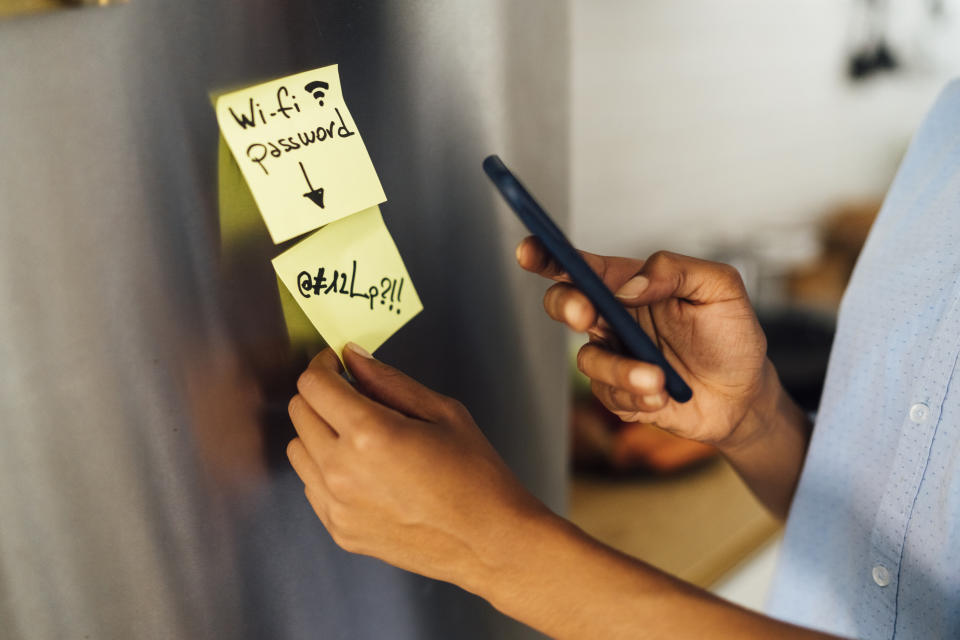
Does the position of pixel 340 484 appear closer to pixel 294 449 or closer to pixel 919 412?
pixel 294 449

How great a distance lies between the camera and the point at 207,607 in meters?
0.46

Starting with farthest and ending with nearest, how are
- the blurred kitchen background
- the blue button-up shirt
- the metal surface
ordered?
the blurred kitchen background, the blue button-up shirt, the metal surface

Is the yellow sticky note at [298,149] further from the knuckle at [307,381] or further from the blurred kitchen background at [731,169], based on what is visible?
the blurred kitchen background at [731,169]

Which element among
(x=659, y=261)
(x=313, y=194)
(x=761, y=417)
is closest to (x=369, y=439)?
(x=313, y=194)

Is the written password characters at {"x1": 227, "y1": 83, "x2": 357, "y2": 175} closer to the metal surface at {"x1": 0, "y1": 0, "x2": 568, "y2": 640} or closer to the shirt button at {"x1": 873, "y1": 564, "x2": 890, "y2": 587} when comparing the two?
the metal surface at {"x1": 0, "y1": 0, "x2": 568, "y2": 640}

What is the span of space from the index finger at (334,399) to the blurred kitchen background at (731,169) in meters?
0.85

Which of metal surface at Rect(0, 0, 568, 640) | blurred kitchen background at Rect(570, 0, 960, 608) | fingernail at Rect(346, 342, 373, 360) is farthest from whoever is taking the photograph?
blurred kitchen background at Rect(570, 0, 960, 608)

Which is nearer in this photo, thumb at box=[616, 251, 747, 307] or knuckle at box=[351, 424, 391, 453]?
knuckle at box=[351, 424, 391, 453]

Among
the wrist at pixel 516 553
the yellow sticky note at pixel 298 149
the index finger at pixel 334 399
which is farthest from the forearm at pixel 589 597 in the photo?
the yellow sticky note at pixel 298 149

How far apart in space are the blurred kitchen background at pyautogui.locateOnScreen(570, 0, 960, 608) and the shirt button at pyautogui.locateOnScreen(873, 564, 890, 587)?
491 mm

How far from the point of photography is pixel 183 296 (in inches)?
15.9

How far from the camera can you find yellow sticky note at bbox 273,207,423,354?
443mm

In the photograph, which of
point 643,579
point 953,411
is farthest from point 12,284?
point 953,411

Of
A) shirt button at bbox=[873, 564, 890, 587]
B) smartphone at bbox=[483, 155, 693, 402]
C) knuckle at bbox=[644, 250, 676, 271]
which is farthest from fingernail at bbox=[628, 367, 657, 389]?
shirt button at bbox=[873, 564, 890, 587]
